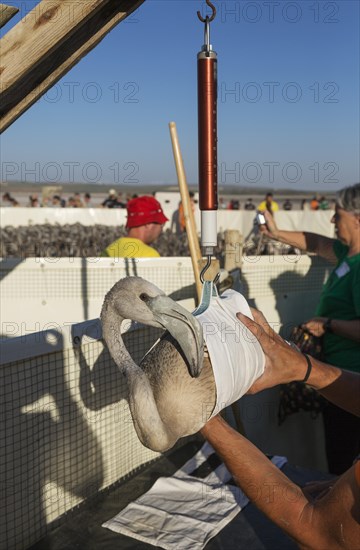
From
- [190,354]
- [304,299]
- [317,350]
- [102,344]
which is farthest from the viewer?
[304,299]

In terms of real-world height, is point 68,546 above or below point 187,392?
below

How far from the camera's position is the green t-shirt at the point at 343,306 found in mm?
4141

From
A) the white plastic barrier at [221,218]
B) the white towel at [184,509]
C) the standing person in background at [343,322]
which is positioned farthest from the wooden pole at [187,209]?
the white plastic barrier at [221,218]

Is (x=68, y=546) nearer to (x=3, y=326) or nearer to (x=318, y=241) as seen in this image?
(x=3, y=326)

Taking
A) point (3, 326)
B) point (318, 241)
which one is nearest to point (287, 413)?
point (318, 241)

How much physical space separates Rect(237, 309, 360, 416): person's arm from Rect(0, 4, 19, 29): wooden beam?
1197 mm

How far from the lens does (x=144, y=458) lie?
11.7ft

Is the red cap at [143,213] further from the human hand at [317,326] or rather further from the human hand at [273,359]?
the human hand at [273,359]

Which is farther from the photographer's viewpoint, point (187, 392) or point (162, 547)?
point (162, 547)

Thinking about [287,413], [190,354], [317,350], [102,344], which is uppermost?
[190,354]

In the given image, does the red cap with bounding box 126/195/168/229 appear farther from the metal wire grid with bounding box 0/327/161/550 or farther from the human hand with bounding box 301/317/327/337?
the metal wire grid with bounding box 0/327/161/550

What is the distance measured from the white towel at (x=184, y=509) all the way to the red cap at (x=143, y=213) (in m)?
2.63

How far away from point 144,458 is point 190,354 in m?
2.13

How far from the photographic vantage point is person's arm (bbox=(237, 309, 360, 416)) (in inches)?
79.6
